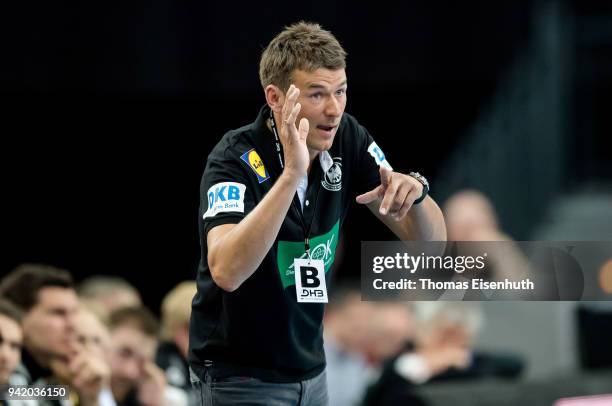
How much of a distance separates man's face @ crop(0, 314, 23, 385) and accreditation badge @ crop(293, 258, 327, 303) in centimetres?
183

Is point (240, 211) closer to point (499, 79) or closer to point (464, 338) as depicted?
point (464, 338)

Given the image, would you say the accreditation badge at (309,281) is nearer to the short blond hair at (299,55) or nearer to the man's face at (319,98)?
the man's face at (319,98)

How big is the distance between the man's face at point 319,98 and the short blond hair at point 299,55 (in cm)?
2

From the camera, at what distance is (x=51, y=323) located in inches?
211

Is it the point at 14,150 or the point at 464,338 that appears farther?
the point at 14,150

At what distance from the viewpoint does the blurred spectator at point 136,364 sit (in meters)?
5.81

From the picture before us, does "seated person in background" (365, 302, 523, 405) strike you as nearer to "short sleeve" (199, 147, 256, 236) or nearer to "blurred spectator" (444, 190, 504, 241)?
"blurred spectator" (444, 190, 504, 241)

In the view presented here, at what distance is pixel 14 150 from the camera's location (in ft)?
34.6

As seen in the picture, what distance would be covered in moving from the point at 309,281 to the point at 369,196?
0.32 meters

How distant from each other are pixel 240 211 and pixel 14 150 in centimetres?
757

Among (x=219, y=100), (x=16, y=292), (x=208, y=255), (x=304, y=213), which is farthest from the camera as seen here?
(x=219, y=100)

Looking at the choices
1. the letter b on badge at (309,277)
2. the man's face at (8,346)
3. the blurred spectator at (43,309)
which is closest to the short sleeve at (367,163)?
the letter b on badge at (309,277)

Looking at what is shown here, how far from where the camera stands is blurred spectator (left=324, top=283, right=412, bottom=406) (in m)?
6.04

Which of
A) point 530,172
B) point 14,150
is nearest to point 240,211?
point 530,172
